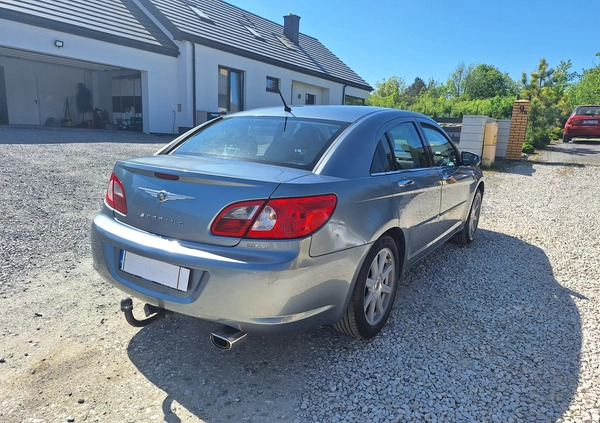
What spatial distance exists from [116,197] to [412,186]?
6.91 feet

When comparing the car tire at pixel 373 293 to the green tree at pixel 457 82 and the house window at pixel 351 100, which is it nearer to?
the house window at pixel 351 100

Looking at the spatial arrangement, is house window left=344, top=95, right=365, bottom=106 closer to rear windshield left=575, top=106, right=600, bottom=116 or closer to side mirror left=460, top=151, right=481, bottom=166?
rear windshield left=575, top=106, right=600, bottom=116

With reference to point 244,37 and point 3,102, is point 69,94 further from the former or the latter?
point 244,37

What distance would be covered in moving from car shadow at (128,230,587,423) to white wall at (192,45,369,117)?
554 inches

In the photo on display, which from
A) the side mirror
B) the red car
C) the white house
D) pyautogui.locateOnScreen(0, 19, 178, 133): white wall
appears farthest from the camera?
the red car

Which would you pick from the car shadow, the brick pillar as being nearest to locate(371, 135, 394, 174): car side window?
the car shadow

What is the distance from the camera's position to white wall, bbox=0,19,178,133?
11680 millimetres

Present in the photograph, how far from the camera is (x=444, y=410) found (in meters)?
2.15

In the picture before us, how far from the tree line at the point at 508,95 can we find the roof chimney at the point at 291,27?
12951mm

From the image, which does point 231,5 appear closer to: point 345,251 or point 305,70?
point 305,70

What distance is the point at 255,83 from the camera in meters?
18.0

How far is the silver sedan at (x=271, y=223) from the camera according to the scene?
2.09 metres

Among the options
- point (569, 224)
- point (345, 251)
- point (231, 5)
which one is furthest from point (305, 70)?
point (345, 251)

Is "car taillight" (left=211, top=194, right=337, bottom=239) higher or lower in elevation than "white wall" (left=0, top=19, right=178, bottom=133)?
lower
